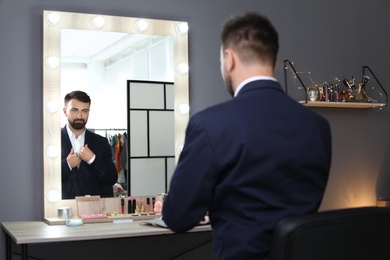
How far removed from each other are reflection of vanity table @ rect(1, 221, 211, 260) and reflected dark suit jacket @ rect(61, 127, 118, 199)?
243 millimetres

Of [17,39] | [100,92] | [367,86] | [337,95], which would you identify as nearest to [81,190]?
[100,92]

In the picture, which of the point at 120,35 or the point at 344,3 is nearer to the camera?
the point at 120,35

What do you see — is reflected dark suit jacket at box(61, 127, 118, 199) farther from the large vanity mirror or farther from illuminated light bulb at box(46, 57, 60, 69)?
illuminated light bulb at box(46, 57, 60, 69)

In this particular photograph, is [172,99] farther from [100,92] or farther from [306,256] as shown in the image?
[306,256]

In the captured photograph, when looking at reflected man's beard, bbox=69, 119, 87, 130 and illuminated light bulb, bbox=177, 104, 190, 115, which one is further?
illuminated light bulb, bbox=177, 104, 190, 115

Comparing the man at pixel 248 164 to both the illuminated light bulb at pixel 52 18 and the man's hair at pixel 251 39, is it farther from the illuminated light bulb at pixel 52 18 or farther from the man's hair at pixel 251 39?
the illuminated light bulb at pixel 52 18

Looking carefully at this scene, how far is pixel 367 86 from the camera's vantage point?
Answer: 12.9 ft

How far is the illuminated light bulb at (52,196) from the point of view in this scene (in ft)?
9.68

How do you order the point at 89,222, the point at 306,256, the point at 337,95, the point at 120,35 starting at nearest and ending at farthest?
the point at 306,256, the point at 89,222, the point at 120,35, the point at 337,95

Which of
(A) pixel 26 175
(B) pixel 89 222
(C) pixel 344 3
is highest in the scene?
(C) pixel 344 3

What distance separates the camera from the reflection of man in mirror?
2994mm

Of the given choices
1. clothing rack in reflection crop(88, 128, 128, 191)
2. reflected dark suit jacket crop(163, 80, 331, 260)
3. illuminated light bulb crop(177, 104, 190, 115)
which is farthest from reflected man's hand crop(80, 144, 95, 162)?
reflected dark suit jacket crop(163, 80, 331, 260)

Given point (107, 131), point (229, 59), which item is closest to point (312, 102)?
point (107, 131)

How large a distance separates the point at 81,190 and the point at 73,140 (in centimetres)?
26
